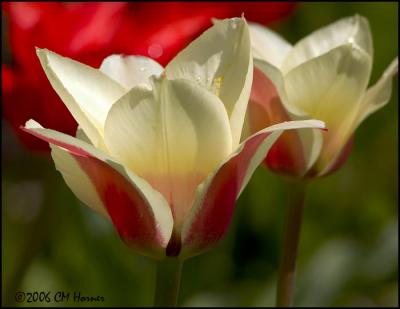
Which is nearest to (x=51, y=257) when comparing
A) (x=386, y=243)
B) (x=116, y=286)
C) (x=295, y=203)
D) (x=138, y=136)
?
(x=116, y=286)

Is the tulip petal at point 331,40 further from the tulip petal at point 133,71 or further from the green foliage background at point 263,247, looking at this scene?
the green foliage background at point 263,247

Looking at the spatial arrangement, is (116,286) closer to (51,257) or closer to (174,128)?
(51,257)

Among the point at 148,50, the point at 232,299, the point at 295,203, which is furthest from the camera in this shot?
the point at 232,299

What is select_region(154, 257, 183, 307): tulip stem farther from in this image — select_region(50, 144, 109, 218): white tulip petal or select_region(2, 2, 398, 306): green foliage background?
select_region(2, 2, 398, 306): green foliage background

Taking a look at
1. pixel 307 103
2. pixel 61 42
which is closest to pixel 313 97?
pixel 307 103

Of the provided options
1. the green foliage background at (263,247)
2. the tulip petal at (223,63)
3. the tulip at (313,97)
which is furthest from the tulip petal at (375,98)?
the green foliage background at (263,247)

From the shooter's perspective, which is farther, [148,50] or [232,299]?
[232,299]

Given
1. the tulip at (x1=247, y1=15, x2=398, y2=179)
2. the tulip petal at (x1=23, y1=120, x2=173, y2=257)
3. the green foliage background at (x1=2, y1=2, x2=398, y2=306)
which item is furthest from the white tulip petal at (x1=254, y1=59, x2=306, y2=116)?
the green foliage background at (x1=2, y1=2, x2=398, y2=306)
